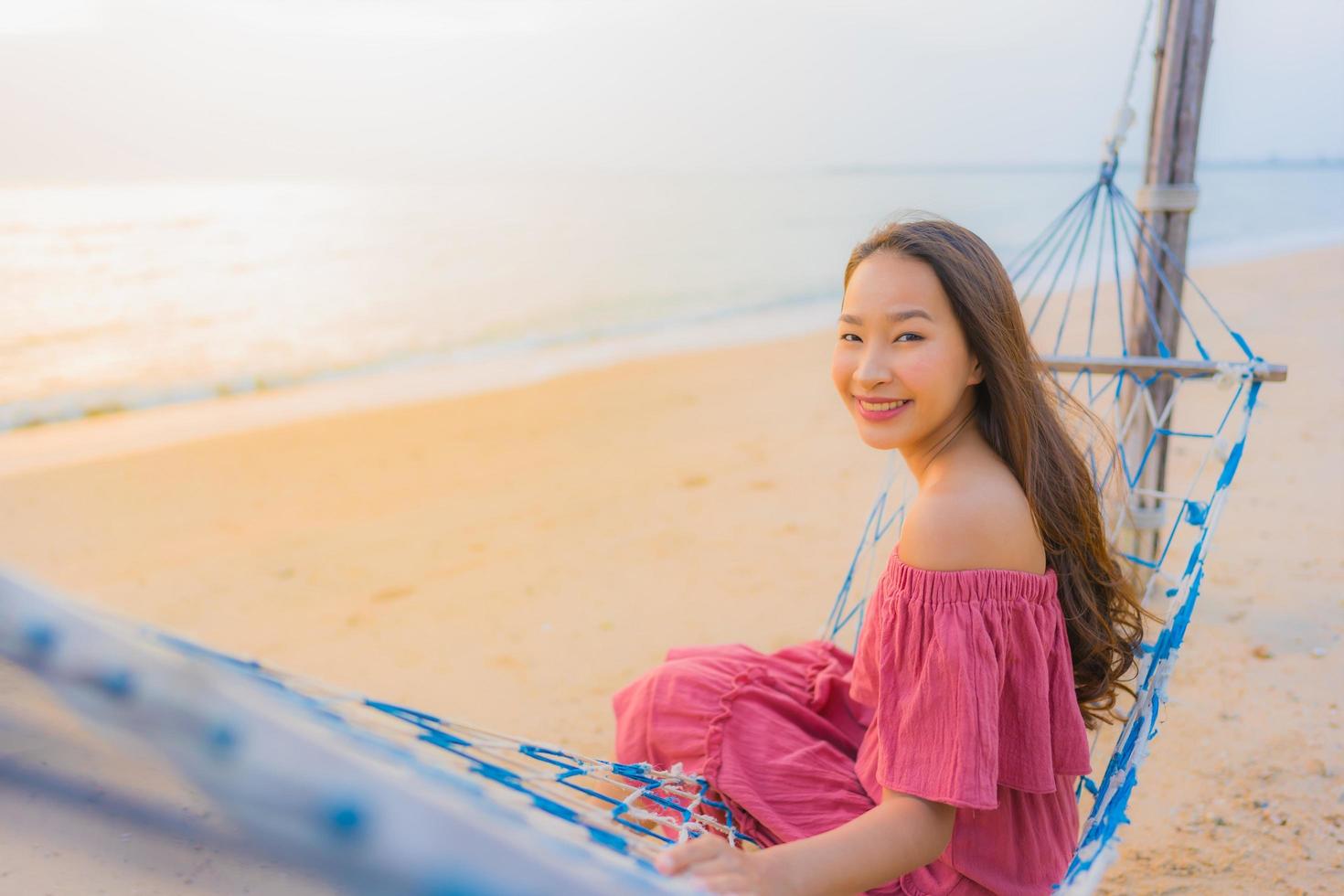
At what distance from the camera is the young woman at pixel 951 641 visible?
1148 mm

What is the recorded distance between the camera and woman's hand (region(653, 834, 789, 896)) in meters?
0.92

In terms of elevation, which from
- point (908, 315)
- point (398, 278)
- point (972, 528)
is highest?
point (908, 315)

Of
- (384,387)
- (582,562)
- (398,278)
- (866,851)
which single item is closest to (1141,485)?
(866,851)

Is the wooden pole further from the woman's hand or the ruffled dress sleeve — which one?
the woman's hand

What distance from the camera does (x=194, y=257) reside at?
1544cm

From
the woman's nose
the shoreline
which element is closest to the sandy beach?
the shoreline

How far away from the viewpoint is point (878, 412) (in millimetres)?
1314

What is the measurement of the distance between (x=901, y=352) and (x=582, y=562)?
96.8 inches

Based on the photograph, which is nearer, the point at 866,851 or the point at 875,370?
the point at 866,851

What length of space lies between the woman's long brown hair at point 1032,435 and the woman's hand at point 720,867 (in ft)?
2.07

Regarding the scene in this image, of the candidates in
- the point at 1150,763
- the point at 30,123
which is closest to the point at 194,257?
the point at 1150,763

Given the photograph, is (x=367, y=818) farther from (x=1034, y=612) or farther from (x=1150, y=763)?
(x=1150, y=763)

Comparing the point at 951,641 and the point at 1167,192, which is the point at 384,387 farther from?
the point at 951,641

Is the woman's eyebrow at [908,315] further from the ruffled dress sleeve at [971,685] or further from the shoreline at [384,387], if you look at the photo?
the shoreline at [384,387]
